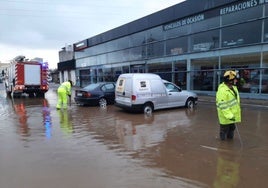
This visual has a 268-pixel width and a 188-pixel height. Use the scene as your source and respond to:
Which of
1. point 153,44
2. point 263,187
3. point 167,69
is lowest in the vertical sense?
point 263,187

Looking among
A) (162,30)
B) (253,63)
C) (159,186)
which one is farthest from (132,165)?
(162,30)

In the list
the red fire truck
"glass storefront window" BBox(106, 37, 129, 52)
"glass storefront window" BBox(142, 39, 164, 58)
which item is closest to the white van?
"glass storefront window" BBox(142, 39, 164, 58)

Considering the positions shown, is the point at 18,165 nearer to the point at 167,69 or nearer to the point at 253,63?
the point at 253,63

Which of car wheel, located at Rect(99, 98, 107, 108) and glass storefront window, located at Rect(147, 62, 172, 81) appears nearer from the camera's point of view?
car wheel, located at Rect(99, 98, 107, 108)

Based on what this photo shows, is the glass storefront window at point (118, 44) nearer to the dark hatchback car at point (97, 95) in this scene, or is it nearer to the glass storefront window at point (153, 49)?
the glass storefront window at point (153, 49)

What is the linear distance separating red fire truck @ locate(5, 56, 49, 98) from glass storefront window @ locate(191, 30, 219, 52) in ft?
39.2

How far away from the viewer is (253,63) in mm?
18844

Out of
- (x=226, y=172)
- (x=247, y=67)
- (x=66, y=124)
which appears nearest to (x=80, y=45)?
(x=247, y=67)

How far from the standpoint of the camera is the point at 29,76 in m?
24.2

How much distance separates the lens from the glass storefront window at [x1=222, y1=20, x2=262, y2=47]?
18672 millimetres

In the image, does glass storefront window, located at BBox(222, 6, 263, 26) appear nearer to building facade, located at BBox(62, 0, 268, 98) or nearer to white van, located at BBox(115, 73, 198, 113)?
building facade, located at BBox(62, 0, 268, 98)

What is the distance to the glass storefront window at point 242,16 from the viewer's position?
61.0ft

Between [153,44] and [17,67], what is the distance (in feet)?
38.0

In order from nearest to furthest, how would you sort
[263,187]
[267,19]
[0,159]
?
[263,187] < [0,159] < [267,19]
